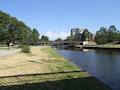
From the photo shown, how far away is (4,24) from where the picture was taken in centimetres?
10638

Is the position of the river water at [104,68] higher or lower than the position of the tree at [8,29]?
lower

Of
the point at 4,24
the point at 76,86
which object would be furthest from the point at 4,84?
the point at 4,24

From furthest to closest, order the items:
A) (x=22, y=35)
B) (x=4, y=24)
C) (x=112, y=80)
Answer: (x=22, y=35)
(x=4, y=24)
(x=112, y=80)

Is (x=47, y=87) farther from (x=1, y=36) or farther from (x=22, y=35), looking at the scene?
(x=22, y=35)

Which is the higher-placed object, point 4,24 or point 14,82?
point 4,24

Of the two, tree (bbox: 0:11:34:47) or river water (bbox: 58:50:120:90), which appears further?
tree (bbox: 0:11:34:47)

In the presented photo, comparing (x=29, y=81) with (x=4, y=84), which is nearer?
(x=4, y=84)

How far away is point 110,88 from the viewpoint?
77.7ft

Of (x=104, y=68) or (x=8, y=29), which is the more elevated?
(x=8, y=29)

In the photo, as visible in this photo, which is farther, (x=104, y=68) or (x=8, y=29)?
(x=8, y=29)

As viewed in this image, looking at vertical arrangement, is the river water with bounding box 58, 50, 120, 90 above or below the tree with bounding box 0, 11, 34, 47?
below

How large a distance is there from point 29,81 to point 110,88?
6.07 metres

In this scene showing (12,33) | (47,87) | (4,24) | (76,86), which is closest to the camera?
(47,87)

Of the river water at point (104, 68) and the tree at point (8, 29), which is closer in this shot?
the river water at point (104, 68)
